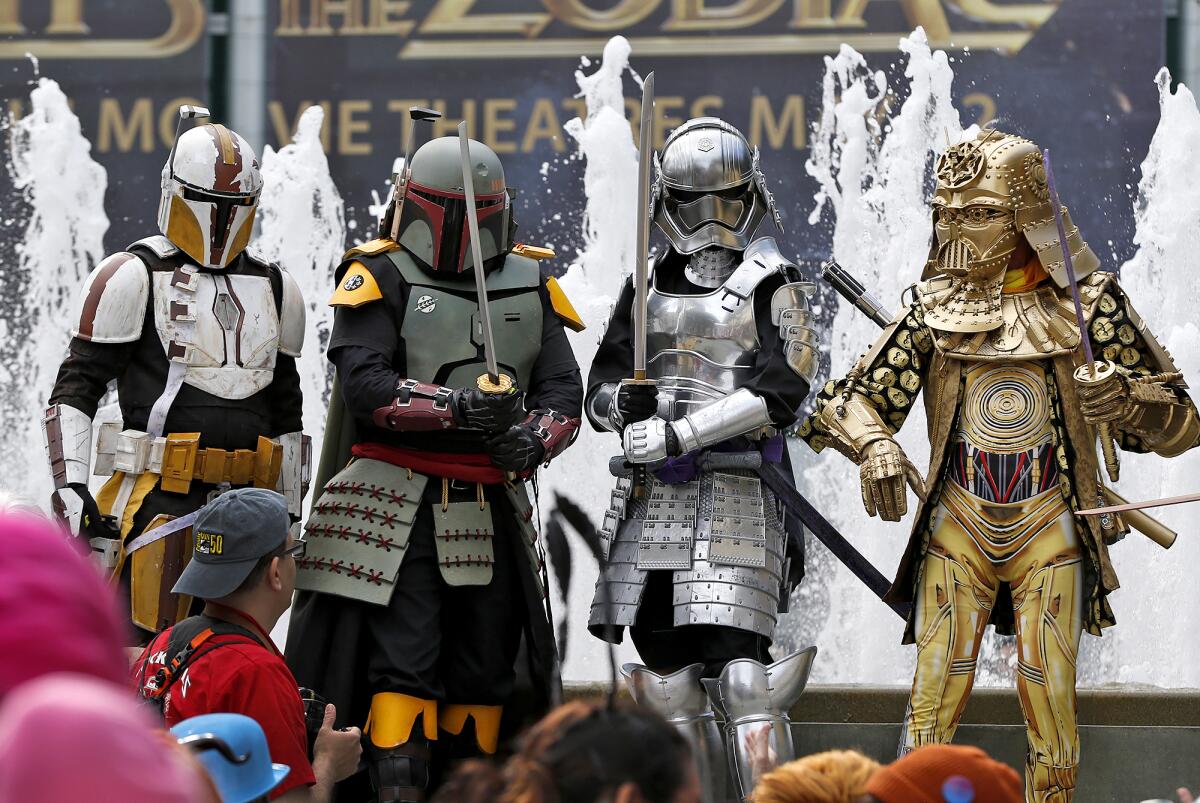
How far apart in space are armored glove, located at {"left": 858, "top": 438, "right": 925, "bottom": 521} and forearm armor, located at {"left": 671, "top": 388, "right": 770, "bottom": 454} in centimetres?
29

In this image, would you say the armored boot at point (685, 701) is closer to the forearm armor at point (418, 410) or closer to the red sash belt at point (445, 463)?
the red sash belt at point (445, 463)

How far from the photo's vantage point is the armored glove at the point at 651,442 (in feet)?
15.4

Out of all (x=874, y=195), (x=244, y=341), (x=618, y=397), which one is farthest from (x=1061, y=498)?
(x=874, y=195)

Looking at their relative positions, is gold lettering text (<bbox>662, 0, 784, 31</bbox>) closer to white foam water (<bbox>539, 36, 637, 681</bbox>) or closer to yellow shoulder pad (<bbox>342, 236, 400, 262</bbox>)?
white foam water (<bbox>539, 36, 637, 681</bbox>)

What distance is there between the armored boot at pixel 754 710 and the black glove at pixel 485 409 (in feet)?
2.70

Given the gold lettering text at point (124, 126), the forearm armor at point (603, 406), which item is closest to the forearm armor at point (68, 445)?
the forearm armor at point (603, 406)

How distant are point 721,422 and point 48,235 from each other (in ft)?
31.8

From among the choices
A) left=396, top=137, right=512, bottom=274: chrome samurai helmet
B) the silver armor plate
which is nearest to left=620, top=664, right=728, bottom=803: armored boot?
the silver armor plate

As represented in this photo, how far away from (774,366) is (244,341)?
135 centimetres

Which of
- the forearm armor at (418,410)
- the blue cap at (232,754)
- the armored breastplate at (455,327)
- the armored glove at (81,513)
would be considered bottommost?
the blue cap at (232,754)

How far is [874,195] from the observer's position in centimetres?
1130

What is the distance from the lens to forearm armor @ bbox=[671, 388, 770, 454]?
185 inches

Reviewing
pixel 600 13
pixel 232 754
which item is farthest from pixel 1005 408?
pixel 600 13

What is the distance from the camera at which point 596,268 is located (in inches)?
475
